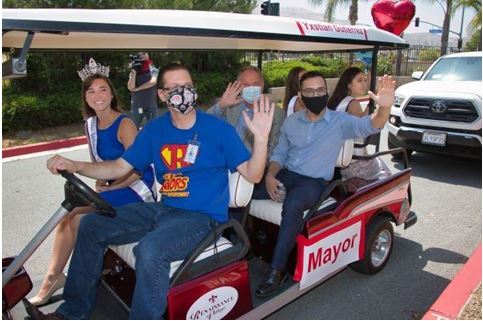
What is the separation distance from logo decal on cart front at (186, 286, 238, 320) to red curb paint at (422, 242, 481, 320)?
126 cm

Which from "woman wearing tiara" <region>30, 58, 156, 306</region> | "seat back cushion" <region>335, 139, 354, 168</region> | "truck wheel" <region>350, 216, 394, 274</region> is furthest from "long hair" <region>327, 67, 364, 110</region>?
"woman wearing tiara" <region>30, 58, 156, 306</region>

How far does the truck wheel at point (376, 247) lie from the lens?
3.42 m

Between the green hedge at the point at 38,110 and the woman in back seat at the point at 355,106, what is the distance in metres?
7.01

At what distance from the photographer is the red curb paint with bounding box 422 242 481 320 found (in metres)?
2.83

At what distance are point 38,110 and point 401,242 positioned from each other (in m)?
7.63

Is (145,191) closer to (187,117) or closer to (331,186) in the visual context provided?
(187,117)

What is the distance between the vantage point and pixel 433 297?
3.26m

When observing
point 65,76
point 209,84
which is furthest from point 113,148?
point 209,84

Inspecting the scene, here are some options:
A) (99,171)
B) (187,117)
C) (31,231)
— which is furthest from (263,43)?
(31,231)

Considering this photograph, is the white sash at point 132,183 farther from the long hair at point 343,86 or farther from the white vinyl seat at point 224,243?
the long hair at point 343,86

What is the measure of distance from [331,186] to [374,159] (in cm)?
90

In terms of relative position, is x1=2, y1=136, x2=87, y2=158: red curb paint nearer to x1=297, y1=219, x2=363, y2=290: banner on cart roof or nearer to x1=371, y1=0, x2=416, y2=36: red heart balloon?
x1=371, y1=0, x2=416, y2=36: red heart balloon

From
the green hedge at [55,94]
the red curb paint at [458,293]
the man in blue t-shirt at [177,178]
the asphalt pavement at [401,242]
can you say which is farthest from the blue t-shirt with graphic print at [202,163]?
the green hedge at [55,94]

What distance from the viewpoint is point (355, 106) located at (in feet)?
12.7
